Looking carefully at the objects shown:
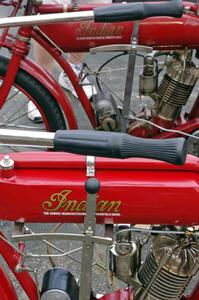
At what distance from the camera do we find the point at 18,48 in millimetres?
2281

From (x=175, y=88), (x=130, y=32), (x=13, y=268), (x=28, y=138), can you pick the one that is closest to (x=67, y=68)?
(x=130, y=32)

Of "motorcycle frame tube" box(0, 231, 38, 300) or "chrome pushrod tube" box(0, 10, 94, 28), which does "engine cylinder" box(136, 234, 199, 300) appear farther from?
"chrome pushrod tube" box(0, 10, 94, 28)

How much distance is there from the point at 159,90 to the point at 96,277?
0.91m

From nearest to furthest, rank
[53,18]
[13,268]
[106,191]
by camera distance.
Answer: [106,191] < [13,268] < [53,18]

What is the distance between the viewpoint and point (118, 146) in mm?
1109

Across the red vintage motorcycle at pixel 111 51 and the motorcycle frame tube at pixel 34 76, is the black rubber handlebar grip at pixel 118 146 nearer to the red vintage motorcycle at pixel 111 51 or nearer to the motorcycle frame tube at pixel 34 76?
the red vintage motorcycle at pixel 111 51

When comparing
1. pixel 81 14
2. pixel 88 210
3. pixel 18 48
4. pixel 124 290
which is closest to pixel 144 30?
pixel 18 48

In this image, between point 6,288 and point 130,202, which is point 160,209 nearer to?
point 130,202

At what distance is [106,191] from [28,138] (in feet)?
0.74

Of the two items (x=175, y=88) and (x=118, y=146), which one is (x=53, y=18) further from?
(x=175, y=88)

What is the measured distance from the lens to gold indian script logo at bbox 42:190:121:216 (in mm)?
1254

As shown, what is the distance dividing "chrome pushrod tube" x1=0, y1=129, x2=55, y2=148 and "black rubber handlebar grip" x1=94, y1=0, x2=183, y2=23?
27.2 inches

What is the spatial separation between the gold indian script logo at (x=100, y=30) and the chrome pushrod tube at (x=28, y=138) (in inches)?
51.4

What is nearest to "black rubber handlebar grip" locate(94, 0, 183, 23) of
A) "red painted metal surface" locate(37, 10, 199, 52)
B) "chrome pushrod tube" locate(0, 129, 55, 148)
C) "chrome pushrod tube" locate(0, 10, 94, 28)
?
"chrome pushrod tube" locate(0, 10, 94, 28)
